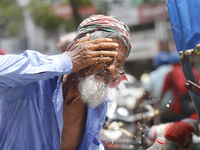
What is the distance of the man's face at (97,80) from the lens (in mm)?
2217

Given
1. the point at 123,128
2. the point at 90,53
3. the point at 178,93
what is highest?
the point at 90,53

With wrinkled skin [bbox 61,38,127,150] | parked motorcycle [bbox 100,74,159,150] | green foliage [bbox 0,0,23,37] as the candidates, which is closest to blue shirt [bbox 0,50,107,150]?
wrinkled skin [bbox 61,38,127,150]

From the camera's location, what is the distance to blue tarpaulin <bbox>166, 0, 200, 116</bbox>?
8.39ft

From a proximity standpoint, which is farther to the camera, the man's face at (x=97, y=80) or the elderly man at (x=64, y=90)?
the man's face at (x=97, y=80)

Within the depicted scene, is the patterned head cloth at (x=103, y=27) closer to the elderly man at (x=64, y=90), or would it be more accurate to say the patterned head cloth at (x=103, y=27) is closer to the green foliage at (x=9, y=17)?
the elderly man at (x=64, y=90)

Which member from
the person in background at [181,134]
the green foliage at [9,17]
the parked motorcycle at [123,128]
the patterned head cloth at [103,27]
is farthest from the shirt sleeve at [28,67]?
the green foliage at [9,17]

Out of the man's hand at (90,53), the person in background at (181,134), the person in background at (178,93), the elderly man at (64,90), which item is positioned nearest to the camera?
the elderly man at (64,90)

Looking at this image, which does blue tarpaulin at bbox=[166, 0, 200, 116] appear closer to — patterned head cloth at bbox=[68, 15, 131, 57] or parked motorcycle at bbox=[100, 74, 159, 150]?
patterned head cloth at bbox=[68, 15, 131, 57]

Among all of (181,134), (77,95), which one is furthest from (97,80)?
(181,134)

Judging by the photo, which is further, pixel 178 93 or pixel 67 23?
pixel 67 23

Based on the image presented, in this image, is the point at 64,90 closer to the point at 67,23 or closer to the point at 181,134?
the point at 181,134

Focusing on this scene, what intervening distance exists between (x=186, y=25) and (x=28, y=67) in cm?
133

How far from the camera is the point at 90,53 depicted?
205 cm

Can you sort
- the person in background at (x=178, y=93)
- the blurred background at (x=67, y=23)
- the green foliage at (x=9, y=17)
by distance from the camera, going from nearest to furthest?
1. the person in background at (x=178, y=93)
2. the green foliage at (x=9, y=17)
3. the blurred background at (x=67, y=23)
